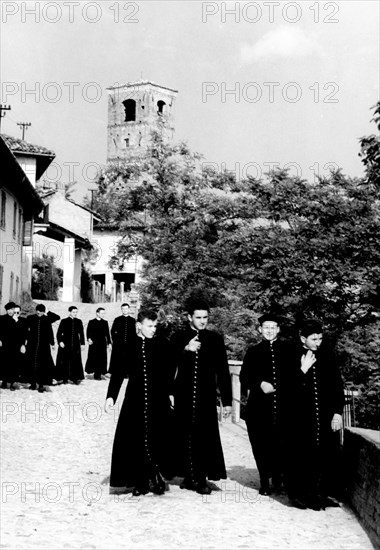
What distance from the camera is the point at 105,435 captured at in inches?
453

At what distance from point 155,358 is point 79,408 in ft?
24.1

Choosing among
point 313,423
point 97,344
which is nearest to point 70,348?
point 97,344

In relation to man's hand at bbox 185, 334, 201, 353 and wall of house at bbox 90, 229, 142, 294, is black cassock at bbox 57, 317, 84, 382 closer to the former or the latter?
man's hand at bbox 185, 334, 201, 353

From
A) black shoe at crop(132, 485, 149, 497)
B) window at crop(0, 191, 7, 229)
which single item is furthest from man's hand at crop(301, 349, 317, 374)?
window at crop(0, 191, 7, 229)

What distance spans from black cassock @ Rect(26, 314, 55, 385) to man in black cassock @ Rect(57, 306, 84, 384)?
4.22 ft

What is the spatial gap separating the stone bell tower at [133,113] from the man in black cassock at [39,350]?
69.5 metres

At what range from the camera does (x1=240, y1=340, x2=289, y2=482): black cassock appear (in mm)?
7367

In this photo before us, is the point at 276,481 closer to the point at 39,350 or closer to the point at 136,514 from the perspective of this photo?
the point at 136,514

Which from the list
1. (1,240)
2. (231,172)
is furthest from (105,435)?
(231,172)

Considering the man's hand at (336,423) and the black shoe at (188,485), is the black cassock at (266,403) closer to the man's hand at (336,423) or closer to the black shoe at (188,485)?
the man's hand at (336,423)

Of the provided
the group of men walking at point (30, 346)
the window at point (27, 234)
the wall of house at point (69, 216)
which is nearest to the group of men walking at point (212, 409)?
the group of men walking at point (30, 346)

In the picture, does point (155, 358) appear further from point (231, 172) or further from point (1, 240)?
point (231, 172)

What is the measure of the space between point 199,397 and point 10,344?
10332mm

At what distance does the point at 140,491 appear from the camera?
24.0 ft
